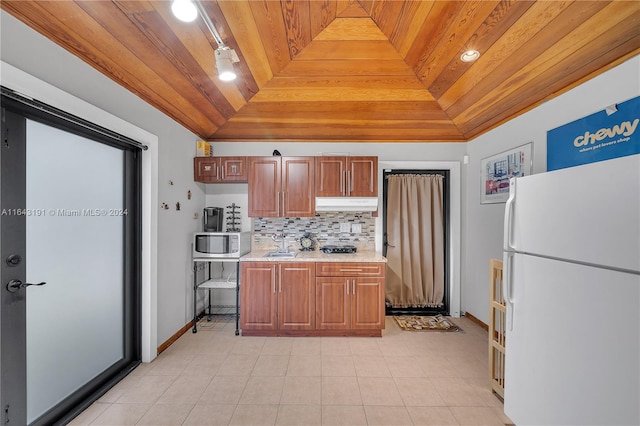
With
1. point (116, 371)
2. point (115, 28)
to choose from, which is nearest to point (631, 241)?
point (115, 28)

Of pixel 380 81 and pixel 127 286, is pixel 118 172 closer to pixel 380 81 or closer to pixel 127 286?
pixel 127 286

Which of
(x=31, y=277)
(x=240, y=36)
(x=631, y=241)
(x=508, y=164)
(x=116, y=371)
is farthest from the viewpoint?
(x=508, y=164)

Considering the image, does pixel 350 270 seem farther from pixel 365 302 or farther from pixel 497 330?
pixel 497 330

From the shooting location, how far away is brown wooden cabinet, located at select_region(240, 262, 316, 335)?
9.84 feet

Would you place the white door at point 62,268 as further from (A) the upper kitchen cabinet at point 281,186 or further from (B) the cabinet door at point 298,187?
(B) the cabinet door at point 298,187

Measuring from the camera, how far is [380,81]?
2.59 metres

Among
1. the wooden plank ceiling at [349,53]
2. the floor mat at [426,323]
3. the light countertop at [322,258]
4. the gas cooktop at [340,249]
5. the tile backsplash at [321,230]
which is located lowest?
the floor mat at [426,323]

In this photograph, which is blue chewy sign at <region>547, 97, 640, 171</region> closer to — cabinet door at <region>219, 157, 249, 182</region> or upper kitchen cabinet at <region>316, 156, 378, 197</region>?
upper kitchen cabinet at <region>316, 156, 378, 197</region>

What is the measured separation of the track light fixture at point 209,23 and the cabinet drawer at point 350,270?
2082mm

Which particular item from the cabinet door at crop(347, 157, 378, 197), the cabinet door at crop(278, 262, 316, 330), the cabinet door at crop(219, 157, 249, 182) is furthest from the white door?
the cabinet door at crop(347, 157, 378, 197)

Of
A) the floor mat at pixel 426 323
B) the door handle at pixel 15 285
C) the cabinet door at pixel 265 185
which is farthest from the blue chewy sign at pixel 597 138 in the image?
the door handle at pixel 15 285

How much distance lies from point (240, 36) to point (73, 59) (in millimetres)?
1097

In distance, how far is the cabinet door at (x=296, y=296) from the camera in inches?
118

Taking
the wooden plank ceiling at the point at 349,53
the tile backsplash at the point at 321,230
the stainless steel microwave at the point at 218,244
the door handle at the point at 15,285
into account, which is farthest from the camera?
the tile backsplash at the point at 321,230
